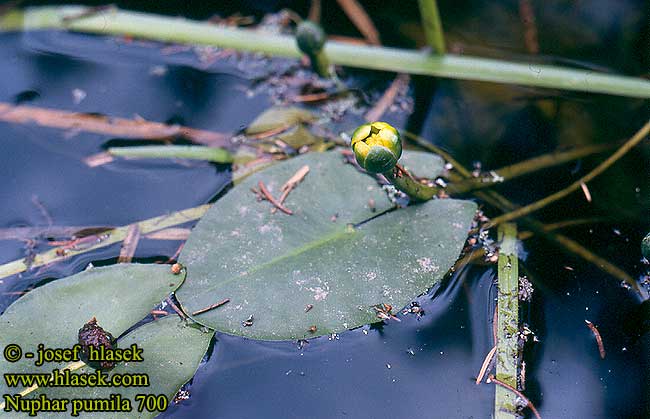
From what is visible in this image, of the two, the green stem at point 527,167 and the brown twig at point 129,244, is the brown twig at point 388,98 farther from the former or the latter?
the brown twig at point 129,244

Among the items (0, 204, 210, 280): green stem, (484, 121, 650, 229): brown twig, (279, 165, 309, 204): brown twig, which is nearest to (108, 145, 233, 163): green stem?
(0, 204, 210, 280): green stem

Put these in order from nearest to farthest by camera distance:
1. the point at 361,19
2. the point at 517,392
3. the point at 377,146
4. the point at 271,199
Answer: the point at 377,146, the point at 517,392, the point at 271,199, the point at 361,19

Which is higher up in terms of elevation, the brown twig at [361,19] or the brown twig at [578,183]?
the brown twig at [361,19]

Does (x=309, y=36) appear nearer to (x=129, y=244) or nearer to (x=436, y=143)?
(x=436, y=143)

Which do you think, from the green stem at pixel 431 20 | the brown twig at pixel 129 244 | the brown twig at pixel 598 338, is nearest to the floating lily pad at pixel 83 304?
the brown twig at pixel 129 244

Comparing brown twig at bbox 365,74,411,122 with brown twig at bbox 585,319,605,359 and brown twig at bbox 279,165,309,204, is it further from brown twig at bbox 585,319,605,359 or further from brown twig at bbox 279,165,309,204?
brown twig at bbox 585,319,605,359

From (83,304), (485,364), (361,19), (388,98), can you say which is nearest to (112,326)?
(83,304)
